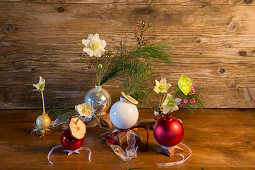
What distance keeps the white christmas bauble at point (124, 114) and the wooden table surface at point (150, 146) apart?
94 millimetres

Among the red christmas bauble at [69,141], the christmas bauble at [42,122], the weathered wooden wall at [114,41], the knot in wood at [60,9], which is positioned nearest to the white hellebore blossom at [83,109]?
the red christmas bauble at [69,141]

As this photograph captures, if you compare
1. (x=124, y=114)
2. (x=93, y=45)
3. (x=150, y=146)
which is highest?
(x=93, y=45)

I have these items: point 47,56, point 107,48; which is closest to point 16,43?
point 47,56

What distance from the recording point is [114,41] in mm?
1100

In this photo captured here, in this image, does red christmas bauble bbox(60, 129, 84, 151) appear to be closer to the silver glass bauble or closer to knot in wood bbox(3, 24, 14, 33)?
the silver glass bauble

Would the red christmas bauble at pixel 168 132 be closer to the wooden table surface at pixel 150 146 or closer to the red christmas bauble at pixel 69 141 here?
the wooden table surface at pixel 150 146

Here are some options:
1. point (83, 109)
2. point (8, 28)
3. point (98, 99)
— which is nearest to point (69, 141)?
point (83, 109)

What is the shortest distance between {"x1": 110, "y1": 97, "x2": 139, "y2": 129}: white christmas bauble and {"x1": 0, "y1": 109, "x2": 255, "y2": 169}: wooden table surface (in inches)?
3.7

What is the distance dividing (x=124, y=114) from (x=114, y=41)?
399mm

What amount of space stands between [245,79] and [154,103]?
0.44 meters

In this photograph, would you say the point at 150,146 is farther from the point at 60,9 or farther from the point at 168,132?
the point at 60,9

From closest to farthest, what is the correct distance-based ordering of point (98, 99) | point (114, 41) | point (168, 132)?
point (168, 132)
point (98, 99)
point (114, 41)

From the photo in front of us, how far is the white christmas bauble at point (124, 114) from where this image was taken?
834 mm

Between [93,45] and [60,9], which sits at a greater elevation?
[60,9]
